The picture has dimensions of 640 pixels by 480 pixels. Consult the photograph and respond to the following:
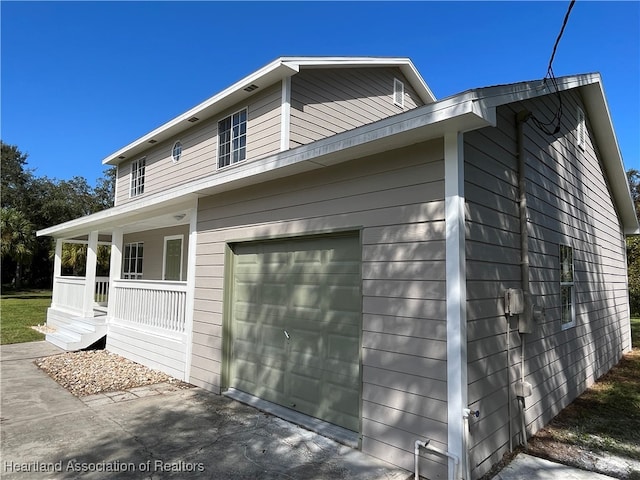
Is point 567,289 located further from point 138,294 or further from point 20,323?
point 20,323

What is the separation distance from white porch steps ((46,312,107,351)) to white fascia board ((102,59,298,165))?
519 centimetres

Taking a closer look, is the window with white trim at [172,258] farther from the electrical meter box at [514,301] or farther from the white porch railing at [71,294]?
the electrical meter box at [514,301]

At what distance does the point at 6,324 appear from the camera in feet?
42.1

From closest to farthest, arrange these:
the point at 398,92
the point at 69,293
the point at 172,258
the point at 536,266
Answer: the point at 536,266, the point at 398,92, the point at 69,293, the point at 172,258

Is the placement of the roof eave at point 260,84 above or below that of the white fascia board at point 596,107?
above

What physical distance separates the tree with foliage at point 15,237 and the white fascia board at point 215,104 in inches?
530

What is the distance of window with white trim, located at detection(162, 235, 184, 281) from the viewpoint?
1100cm

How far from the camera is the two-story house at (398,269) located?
3355 mm

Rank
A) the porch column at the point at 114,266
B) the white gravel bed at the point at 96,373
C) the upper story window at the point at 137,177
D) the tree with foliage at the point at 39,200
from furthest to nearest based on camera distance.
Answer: the tree with foliage at the point at 39,200 < the upper story window at the point at 137,177 < the porch column at the point at 114,266 < the white gravel bed at the point at 96,373

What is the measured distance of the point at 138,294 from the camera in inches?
322

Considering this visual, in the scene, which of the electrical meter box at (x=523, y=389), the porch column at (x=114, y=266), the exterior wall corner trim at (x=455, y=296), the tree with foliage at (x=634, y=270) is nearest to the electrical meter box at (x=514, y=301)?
the electrical meter box at (x=523, y=389)

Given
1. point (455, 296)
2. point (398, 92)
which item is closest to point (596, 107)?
point (398, 92)

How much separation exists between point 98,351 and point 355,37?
9.86 m

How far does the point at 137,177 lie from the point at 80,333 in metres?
5.46
